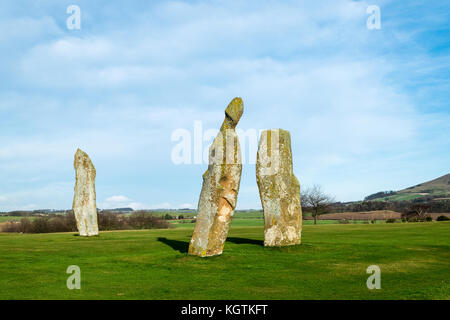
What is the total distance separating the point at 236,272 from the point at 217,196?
11.5ft

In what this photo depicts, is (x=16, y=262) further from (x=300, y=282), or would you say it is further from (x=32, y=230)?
(x=32, y=230)

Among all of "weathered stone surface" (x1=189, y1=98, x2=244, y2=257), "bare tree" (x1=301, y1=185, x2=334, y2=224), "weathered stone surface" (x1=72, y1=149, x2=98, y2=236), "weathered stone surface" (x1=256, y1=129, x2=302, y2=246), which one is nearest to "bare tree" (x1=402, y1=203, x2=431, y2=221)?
"bare tree" (x1=301, y1=185, x2=334, y2=224)

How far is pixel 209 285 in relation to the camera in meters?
12.2

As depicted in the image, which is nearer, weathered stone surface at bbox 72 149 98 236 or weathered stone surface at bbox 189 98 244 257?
weathered stone surface at bbox 189 98 244 257

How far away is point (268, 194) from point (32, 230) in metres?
40.8

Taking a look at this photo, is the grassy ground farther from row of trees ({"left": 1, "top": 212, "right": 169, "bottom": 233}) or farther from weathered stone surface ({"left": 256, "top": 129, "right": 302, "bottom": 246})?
row of trees ({"left": 1, "top": 212, "right": 169, "bottom": 233})

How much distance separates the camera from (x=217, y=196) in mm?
16797

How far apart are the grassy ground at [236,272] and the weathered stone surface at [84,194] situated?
351 inches

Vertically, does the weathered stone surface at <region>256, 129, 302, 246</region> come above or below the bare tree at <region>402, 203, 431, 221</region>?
above

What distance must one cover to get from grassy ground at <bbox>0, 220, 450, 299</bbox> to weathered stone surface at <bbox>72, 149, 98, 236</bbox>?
8.90 m

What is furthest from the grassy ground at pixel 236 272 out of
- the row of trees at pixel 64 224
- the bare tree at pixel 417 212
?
the bare tree at pixel 417 212

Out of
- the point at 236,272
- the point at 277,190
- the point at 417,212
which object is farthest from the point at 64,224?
the point at 417,212

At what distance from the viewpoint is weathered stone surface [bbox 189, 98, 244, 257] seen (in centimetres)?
1683
